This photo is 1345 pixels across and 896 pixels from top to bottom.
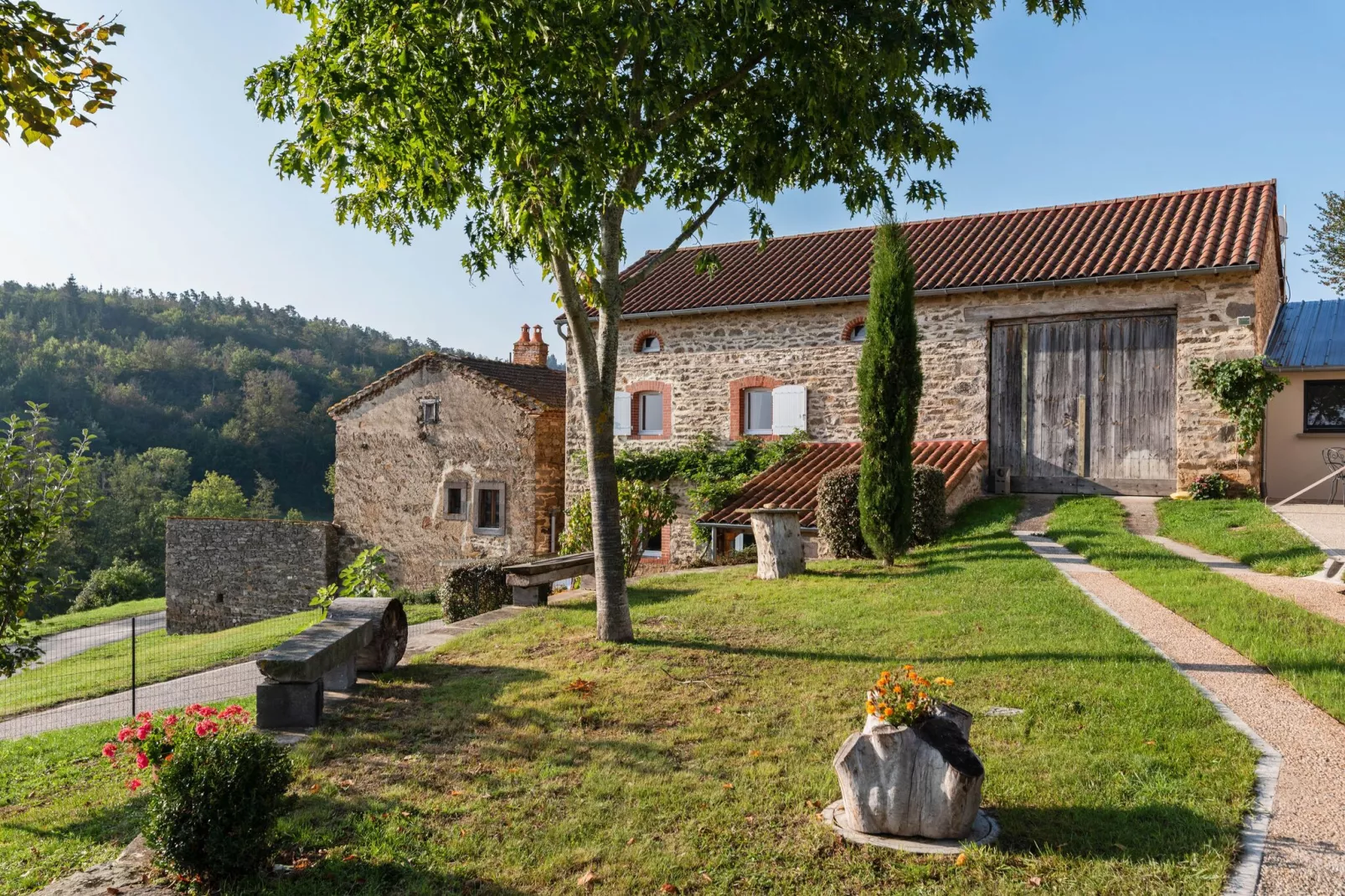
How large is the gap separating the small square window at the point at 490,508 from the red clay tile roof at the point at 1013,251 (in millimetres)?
5175

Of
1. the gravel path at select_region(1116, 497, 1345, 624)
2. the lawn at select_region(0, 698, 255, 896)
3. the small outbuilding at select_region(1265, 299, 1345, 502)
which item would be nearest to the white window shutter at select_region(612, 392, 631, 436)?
the gravel path at select_region(1116, 497, 1345, 624)

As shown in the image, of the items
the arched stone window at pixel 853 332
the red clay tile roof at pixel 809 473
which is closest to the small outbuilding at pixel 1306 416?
the red clay tile roof at pixel 809 473

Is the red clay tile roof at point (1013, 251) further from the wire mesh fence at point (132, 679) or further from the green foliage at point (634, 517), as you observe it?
the wire mesh fence at point (132, 679)

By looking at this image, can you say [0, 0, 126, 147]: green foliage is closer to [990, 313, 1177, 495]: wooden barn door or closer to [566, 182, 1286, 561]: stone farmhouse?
[566, 182, 1286, 561]: stone farmhouse

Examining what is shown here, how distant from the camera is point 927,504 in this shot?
39.9 feet

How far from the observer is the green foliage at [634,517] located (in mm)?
16094

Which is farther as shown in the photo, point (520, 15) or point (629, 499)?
point (629, 499)

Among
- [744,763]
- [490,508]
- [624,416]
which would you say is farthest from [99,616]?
[744,763]

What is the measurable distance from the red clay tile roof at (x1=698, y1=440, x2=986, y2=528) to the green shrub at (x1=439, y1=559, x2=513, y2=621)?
436 centimetres

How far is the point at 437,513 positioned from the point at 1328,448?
692 inches

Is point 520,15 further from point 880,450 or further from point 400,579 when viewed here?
point 400,579

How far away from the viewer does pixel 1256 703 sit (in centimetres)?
541

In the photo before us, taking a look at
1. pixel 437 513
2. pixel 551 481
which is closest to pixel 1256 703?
pixel 551 481

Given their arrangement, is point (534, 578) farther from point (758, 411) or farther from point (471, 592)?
point (758, 411)
